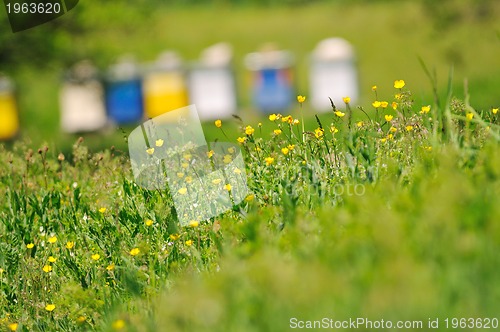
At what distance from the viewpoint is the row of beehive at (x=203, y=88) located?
67.8 ft

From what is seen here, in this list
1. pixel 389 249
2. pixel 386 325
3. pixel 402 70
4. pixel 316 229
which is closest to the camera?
pixel 386 325

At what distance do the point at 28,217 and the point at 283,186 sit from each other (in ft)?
5.11

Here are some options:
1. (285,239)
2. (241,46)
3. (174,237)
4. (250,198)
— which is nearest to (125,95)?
(241,46)

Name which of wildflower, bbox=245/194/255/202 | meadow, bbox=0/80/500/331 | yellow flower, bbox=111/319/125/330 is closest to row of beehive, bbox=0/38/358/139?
meadow, bbox=0/80/500/331

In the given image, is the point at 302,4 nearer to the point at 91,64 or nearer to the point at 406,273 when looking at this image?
the point at 91,64

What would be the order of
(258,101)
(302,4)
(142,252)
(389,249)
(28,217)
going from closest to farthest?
(389,249) < (142,252) < (28,217) < (258,101) < (302,4)

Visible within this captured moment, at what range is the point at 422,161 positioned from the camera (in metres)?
3.79

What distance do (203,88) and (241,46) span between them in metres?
6.29

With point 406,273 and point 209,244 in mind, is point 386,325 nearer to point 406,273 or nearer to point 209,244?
point 406,273

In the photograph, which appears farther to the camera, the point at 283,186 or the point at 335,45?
the point at 335,45

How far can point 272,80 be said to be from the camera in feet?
68.6

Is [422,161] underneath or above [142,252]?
above

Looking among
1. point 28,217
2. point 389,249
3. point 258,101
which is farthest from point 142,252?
point 258,101

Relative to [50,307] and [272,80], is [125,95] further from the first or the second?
[50,307]
